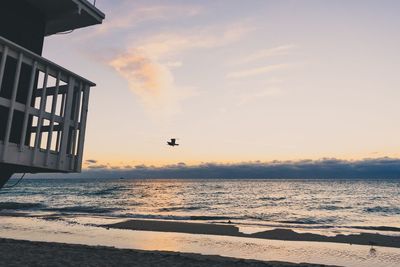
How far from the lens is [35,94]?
6504mm

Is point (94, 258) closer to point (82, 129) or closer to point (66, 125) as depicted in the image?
point (82, 129)

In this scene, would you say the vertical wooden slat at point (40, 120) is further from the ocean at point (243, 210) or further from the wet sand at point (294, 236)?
the ocean at point (243, 210)

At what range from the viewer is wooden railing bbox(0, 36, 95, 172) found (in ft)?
15.6

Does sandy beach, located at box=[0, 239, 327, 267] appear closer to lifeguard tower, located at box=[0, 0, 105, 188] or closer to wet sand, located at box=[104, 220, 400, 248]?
lifeguard tower, located at box=[0, 0, 105, 188]

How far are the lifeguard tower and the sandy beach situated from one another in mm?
3575

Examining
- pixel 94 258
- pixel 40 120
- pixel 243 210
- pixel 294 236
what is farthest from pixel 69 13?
pixel 243 210

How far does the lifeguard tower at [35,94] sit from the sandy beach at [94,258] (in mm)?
3575

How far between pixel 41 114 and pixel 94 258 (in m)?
6.33

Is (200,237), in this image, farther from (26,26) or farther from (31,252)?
(26,26)

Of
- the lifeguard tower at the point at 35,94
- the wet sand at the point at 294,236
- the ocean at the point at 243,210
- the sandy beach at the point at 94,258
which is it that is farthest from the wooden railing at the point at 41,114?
the ocean at the point at 243,210

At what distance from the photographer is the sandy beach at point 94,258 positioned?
9.36 meters

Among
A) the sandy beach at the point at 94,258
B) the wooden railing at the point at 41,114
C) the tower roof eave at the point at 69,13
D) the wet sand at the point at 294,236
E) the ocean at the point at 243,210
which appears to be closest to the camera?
the wooden railing at the point at 41,114

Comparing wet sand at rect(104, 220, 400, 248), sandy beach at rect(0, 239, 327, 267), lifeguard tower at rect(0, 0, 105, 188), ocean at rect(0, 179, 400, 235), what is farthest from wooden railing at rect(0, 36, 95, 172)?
ocean at rect(0, 179, 400, 235)

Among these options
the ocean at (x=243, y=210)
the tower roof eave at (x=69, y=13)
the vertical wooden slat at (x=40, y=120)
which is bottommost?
the ocean at (x=243, y=210)
